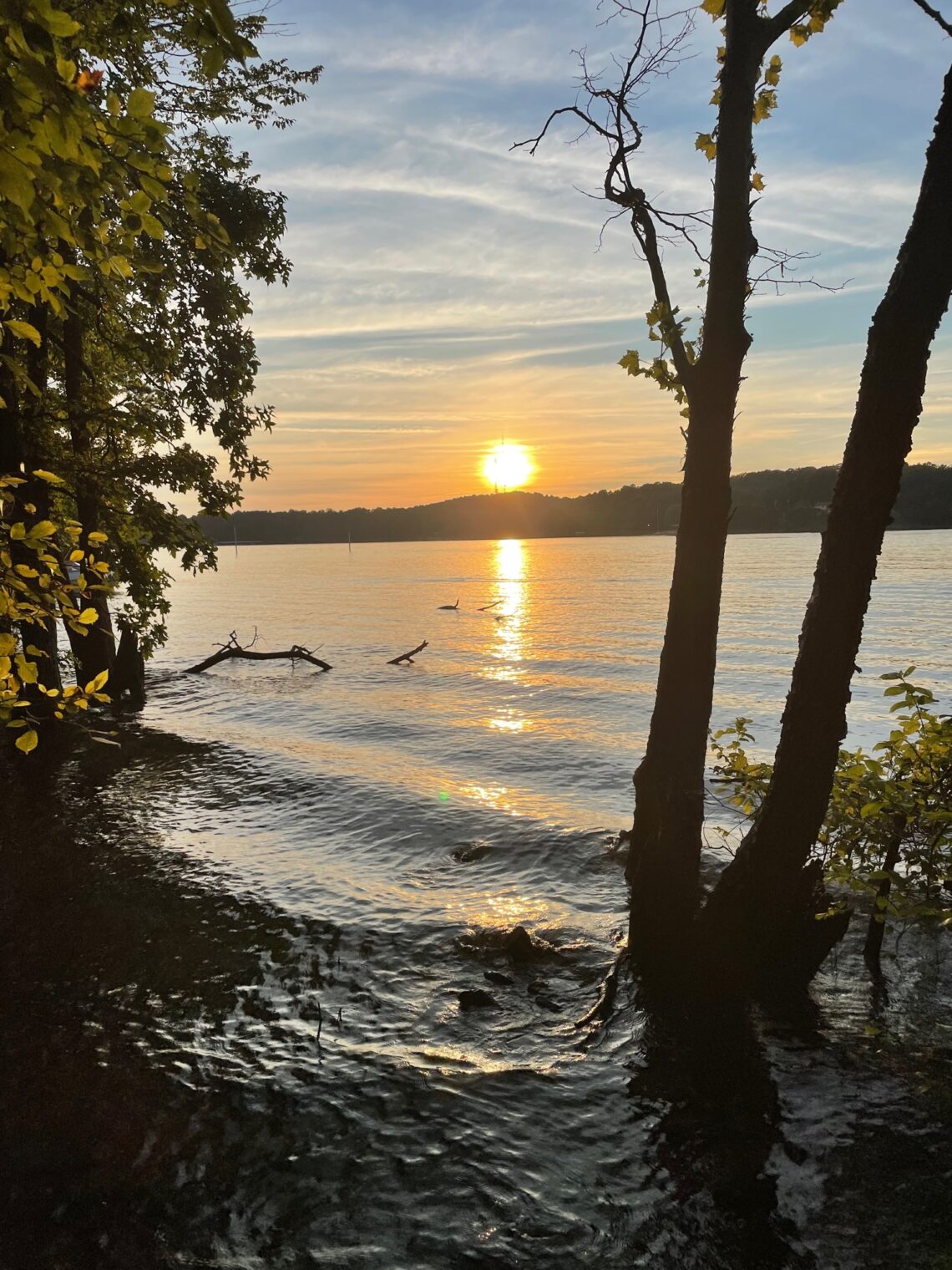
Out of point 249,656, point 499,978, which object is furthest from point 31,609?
point 249,656

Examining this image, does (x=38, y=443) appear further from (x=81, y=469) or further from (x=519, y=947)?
(x=519, y=947)

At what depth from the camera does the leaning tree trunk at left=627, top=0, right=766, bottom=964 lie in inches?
262

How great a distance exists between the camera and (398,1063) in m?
6.62

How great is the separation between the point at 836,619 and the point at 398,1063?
5.23 meters

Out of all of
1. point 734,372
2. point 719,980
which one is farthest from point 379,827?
point 734,372

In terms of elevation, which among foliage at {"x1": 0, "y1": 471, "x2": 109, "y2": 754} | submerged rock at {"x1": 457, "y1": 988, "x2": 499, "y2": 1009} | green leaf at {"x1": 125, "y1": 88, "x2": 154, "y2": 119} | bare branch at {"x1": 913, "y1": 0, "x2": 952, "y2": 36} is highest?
bare branch at {"x1": 913, "y1": 0, "x2": 952, "y2": 36}

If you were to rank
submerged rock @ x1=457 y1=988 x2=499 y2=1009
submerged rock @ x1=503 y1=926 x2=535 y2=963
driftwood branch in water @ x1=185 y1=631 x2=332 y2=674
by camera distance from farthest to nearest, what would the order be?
driftwood branch in water @ x1=185 y1=631 x2=332 y2=674 → submerged rock @ x1=503 y1=926 x2=535 y2=963 → submerged rock @ x1=457 y1=988 x2=499 y2=1009

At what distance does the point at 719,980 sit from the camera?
7.27 metres

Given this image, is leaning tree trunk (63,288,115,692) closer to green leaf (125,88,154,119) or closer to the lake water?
the lake water

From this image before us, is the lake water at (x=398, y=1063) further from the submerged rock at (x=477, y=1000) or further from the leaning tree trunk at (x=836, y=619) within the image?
the leaning tree trunk at (x=836, y=619)

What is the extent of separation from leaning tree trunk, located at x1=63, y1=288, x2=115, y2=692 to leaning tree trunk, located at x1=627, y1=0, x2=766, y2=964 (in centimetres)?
833

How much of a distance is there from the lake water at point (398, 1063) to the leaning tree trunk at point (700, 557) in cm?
118

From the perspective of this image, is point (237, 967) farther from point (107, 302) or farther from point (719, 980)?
point (107, 302)

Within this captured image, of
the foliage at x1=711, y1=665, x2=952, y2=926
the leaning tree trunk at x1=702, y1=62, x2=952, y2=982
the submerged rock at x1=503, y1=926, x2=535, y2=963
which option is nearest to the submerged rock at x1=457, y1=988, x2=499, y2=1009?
the submerged rock at x1=503, y1=926, x2=535, y2=963
